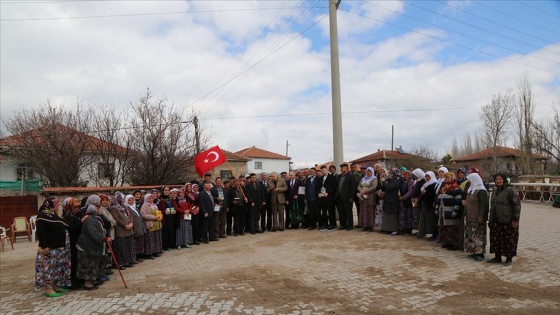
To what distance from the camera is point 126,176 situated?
56.8 feet

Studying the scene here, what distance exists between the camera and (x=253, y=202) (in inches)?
424

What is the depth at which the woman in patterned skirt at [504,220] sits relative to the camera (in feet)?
19.9

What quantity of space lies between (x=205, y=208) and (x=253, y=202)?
1.69 m

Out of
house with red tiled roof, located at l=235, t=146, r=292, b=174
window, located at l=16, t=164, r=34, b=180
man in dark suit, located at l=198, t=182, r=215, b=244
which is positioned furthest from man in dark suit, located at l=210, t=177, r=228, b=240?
house with red tiled roof, located at l=235, t=146, r=292, b=174

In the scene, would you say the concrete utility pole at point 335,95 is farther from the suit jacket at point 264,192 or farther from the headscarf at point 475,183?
the headscarf at point 475,183

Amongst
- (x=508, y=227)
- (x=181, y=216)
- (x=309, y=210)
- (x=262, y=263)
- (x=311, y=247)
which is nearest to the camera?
(x=508, y=227)

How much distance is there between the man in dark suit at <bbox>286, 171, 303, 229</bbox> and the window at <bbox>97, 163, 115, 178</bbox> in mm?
10201

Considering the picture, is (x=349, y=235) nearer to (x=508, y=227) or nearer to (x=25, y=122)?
(x=508, y=227)

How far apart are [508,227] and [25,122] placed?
19493 millimetres

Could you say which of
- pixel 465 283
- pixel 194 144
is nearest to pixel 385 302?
pixel 465 283

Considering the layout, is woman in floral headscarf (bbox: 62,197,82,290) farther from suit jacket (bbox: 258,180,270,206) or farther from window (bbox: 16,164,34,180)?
window (bbox: 16,164,34,180)

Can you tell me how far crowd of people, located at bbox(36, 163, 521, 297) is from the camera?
599cm

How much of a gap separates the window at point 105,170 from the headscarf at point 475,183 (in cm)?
1550

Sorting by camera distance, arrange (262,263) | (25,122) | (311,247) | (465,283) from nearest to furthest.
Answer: (465,283) < (262,263) < (311,247) < (25,122)
